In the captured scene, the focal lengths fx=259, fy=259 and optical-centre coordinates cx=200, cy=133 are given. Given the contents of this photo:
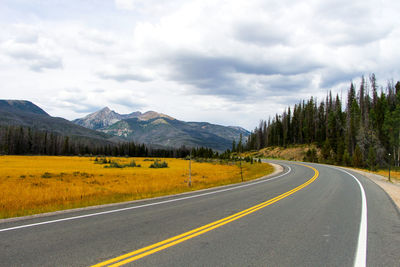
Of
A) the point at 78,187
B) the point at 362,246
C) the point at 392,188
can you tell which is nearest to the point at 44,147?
the point at 78,187

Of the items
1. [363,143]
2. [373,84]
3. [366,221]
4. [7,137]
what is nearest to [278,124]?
[373,84]

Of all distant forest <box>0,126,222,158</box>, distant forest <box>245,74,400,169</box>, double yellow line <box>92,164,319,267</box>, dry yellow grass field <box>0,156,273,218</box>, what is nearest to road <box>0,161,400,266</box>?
double yellow line <box>92,164,319,267</box>

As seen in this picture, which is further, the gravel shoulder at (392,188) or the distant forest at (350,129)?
the distant forest at (350,129)

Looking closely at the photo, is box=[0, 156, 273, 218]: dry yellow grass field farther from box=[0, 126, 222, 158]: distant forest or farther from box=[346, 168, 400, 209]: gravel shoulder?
box=[0, 126, 222, 158]: distant forest

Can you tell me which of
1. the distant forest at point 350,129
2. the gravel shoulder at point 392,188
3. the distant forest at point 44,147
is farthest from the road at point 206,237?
the distant forest at point 44,147

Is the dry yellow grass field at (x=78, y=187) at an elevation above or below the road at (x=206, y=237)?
below

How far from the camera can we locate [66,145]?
133750 millimetres

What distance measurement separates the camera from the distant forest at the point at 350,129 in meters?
60.8

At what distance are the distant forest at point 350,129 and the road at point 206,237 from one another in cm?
5215

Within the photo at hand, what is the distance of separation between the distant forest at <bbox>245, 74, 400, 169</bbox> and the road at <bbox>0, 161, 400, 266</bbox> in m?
52.2

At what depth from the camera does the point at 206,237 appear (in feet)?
20.6

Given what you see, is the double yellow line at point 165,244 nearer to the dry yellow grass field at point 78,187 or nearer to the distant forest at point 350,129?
the dry yellow grass field at point 78,187

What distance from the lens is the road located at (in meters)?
4.96

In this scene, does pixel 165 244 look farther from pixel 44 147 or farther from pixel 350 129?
pixel 44 147
